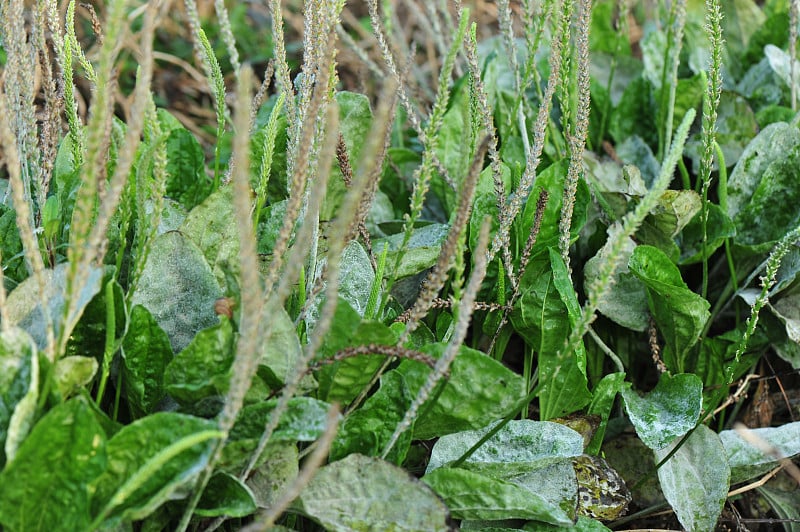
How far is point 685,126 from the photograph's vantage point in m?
0.87

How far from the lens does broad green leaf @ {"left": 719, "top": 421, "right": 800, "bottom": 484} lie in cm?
130

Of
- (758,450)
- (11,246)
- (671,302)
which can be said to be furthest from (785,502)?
(11,246)

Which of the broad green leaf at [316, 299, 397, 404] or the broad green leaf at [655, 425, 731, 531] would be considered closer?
the broad green leaf at [316, 299, 397, 404]

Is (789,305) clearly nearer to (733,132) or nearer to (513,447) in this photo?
(733,132)

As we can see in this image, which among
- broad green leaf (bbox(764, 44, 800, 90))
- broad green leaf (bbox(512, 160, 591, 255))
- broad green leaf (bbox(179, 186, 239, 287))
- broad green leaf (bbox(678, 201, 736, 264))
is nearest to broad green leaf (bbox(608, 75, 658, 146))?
broad green leaf (bbox(764, 44, 800, 90))

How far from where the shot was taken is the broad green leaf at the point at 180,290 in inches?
45.3

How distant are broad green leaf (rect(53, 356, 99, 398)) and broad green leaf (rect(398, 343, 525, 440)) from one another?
39cm

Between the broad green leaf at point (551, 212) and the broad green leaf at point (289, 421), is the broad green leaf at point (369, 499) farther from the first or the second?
the broad green leaf at point (551, 212)

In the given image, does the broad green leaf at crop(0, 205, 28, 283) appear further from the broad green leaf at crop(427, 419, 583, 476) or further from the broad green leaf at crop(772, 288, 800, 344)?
the broad green leaf at crop(772, 288, 800, 344)

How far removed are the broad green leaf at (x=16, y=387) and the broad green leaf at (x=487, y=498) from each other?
1.61 ft

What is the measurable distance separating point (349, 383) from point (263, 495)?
0.58ft

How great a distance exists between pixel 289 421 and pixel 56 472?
258mm

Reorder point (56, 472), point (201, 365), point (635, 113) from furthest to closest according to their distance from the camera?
point (635, 113) < point (201, 365) < point (56, 472)

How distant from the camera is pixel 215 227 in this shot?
1.27 metres
